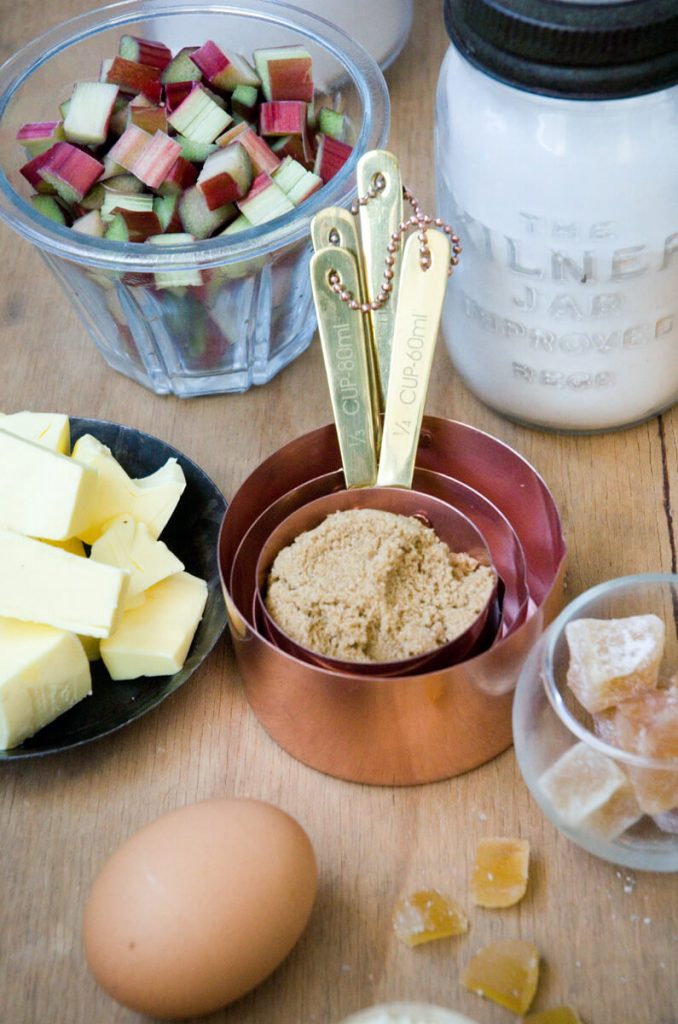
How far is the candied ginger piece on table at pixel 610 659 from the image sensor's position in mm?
728

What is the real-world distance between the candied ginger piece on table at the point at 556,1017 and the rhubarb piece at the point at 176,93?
2.63 ft

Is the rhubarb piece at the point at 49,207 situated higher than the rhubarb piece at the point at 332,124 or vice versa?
the rhubarb piece at the point at 332,124

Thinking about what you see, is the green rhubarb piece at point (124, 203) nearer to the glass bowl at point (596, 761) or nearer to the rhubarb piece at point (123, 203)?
the rhubarb piece at point (123, 203)

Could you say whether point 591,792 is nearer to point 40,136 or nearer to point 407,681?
point 407,681

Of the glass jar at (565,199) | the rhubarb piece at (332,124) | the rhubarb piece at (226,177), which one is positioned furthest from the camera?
the rhubarb piece at (332,124)

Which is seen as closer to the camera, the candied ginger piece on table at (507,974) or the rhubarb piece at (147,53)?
the candied ginger piece on table at (507,974)

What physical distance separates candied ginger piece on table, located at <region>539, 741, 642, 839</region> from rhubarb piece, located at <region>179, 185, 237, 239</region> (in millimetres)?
540

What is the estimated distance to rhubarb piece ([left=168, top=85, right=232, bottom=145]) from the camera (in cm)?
102

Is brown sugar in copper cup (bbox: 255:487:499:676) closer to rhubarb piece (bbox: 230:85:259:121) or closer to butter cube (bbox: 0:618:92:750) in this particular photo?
butter cube (bbox: 0:618:92:750)

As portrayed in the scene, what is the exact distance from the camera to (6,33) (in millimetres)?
1499

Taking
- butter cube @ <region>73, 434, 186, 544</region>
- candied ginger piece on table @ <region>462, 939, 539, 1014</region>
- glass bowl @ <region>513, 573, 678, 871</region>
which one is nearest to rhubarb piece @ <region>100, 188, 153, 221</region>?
butter cube @ <region>73, 434, 186, 544</region>

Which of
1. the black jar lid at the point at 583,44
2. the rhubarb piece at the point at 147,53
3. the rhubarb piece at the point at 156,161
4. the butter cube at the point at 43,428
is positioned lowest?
the butter cube at the point at 43,428

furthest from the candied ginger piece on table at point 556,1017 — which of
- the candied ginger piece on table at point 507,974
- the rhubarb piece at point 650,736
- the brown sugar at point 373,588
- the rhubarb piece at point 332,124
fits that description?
the rhubarb piece at point 332,124

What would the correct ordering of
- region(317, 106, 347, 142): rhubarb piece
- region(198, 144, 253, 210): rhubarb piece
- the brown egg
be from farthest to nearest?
region(317, 106, 347, 142): rhubarb piece → region(198, 144, 253, 210): rhubarb piece → the brown egg
